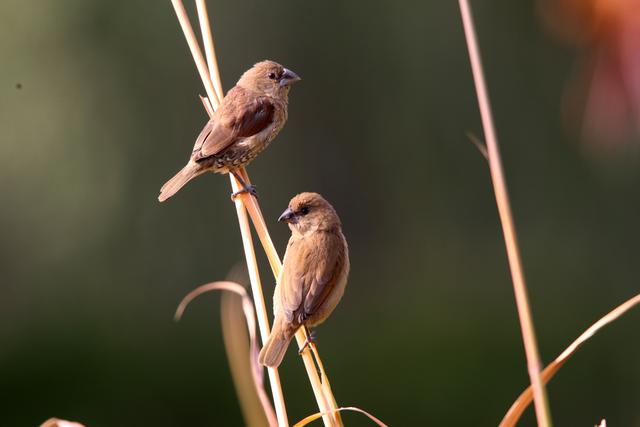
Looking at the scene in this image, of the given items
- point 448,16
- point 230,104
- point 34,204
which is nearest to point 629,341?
point 448,16

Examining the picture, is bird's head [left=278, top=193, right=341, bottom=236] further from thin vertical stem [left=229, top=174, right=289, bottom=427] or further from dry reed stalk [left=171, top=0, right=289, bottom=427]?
thin vertical stem [left=229, top=174, right=289, bottom=427]

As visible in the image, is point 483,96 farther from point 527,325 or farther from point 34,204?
point 34,204

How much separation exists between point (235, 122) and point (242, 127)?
25 mm

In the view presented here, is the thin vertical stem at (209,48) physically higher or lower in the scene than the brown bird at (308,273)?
higher

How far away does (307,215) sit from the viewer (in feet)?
7.41

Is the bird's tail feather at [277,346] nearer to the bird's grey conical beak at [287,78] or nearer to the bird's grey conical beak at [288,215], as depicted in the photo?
the bird's grey conical beak at [288,215]

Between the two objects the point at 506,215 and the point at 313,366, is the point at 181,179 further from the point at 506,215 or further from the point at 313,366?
the point at 506,215

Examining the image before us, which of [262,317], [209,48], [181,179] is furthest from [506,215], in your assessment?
[181,179]

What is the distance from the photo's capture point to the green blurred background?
7012 mm

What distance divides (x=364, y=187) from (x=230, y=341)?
705 cm

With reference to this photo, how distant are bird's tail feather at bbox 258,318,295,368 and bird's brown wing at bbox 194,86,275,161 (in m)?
0.55

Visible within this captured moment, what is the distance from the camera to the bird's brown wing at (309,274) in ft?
6.53

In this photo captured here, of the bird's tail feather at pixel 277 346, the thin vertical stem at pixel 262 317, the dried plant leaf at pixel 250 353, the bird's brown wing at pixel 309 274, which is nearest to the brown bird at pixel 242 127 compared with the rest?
the bird's brown wing at pixel 309 274

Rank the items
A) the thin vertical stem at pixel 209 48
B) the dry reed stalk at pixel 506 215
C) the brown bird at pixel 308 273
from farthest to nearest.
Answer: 1. the brown bird at pixel 308 273
2. the thin vertical stem at pixel 209 48
3. the dry reed stalk at pixel 506 215
